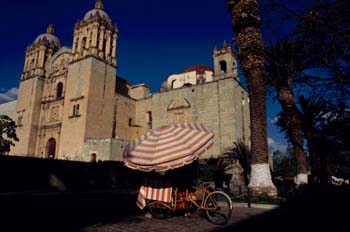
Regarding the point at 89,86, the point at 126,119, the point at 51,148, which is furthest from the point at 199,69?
the point at 51,148

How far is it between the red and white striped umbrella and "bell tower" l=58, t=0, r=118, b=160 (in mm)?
22296

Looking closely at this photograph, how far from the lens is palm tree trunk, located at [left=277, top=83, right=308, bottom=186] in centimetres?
1282

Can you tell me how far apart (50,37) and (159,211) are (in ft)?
129

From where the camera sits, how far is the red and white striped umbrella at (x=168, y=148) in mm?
5352

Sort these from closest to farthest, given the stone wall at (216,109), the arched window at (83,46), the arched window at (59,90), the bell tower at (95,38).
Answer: the stone wall at (216,109) → the bell tower at (95,38) → the arched window at (83,46) → the arched window at (59,90)

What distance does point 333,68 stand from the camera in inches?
250

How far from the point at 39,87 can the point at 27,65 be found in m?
5.17

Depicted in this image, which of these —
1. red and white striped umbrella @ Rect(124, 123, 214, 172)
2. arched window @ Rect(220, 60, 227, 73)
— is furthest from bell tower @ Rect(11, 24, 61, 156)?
red and white striped umbrella @ Rect(124, 123, 214, 172)

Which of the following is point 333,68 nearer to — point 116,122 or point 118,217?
point 118,217

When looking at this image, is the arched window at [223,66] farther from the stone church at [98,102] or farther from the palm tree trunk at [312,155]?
the palm tree trunk at [312,155]

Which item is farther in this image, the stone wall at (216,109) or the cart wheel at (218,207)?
the stone wall at (216,109)

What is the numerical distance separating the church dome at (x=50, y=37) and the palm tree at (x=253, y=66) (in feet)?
112

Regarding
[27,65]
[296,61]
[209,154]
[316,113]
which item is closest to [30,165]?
[296,61]

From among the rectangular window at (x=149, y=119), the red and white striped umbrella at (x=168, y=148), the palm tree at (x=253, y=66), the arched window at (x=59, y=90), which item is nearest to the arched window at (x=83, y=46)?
the arched window at (x=59, y=90)
